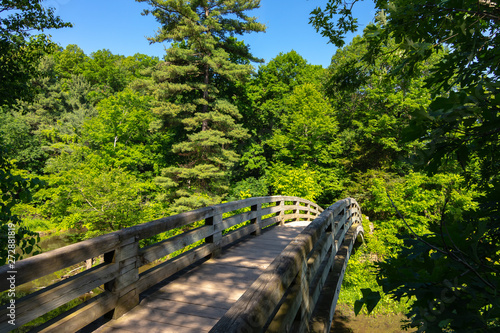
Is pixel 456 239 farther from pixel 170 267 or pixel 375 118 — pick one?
pixel 375 118

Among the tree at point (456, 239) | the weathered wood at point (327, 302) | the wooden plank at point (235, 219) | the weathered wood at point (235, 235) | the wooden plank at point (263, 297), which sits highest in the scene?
the tree at point (456, 239)

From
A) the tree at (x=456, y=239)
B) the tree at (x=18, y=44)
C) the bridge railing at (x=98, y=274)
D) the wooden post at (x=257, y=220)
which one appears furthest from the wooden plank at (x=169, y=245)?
the tree at (x=18, y=44)

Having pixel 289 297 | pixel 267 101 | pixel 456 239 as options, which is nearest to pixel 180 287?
pixel 289 297

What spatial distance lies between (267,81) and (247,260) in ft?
90.5

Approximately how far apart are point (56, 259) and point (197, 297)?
58.2 inches

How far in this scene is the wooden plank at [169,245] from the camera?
3103 mm

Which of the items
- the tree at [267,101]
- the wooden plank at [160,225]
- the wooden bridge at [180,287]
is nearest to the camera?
the wooden bridge at [180,287]

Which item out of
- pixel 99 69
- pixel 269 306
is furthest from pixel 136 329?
pixel 99 69

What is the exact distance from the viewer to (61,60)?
1732 inches

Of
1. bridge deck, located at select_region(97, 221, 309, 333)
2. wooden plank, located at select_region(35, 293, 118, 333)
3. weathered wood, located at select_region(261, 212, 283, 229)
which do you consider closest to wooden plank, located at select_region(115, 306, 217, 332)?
bridge deck, located at select_region(97, 221, 309, 333)

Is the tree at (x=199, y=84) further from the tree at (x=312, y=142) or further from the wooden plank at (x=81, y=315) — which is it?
the wooden plank at (x=81, y=315)

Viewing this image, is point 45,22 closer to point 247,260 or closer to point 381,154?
point 247,260

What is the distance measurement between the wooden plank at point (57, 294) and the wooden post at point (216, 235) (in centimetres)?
188

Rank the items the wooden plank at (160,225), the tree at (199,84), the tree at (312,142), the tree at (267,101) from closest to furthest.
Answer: the wooden plank at (160,225), the tree at (199,84), the tree at (312,142), the tree at (267,101)
